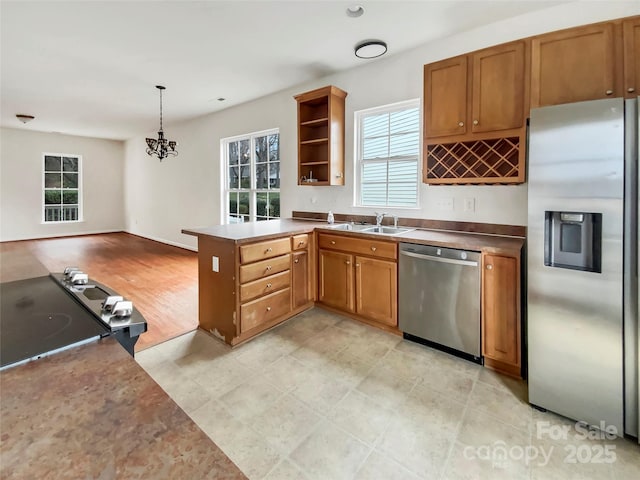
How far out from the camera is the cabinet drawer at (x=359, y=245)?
2793mm

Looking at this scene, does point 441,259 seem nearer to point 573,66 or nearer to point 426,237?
point 426,237

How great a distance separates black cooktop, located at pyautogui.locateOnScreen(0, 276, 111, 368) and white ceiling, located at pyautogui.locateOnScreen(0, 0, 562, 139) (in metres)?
2.53

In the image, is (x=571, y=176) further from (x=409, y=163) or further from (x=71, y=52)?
(x=71, y=52)

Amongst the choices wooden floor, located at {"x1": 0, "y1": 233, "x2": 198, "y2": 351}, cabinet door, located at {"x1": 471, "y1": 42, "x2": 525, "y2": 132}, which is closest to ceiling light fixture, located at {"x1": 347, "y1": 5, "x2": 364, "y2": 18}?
cabinet door, located at {"x1": 471, "y1": 42, "x2": 525, "y2": 132}

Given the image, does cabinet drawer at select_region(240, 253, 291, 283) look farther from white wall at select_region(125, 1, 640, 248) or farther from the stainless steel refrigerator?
the stainless steel refrigerator

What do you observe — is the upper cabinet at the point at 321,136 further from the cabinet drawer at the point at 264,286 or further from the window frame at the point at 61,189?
the window frame at the point at 61,189

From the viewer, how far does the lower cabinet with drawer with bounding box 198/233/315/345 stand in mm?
2641

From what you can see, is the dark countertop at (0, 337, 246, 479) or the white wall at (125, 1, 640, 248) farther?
the white wall at (125, 1, 640, 248)

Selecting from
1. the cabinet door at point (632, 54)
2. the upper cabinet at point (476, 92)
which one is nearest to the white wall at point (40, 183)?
the upper cabinet at point (476, 92)

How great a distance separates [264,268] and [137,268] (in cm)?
358

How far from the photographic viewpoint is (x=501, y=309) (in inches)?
88.7

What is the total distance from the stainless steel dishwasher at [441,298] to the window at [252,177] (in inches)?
108

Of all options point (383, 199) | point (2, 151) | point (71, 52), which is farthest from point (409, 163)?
point (2, 151)

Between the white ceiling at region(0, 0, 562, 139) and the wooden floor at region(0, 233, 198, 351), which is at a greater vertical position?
the white ceiling at region(0, 0, 562, 139)
